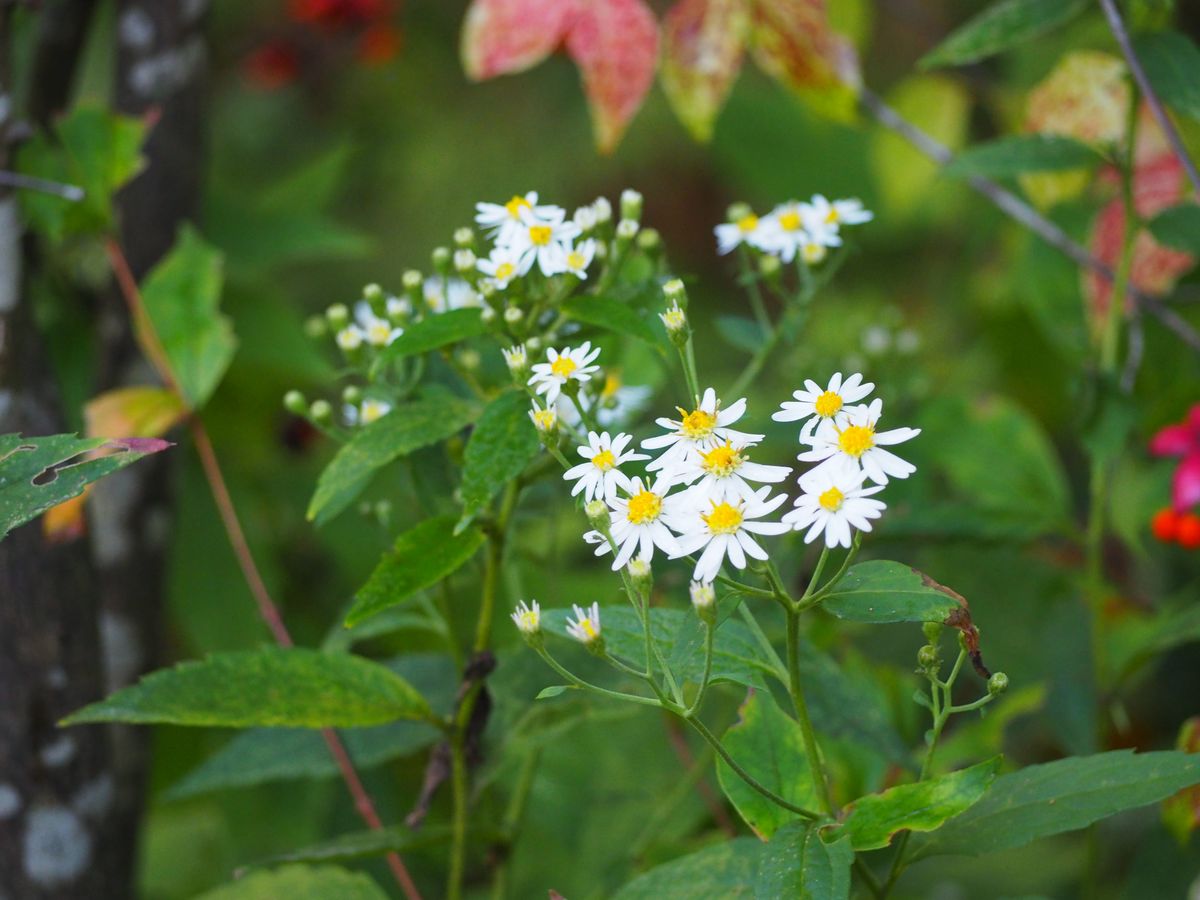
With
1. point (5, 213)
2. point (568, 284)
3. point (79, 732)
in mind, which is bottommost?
point (79, 732)

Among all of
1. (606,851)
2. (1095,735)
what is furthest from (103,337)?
(1095,735)

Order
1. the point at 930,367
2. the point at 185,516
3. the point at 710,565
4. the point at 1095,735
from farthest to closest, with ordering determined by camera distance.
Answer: the point at 930,367 → the point at 185,516 → the point at 1095,735 → the point at 710,565

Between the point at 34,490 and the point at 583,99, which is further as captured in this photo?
the point at 583,99

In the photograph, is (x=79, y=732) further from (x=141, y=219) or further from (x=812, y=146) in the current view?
(x=812, y=146)

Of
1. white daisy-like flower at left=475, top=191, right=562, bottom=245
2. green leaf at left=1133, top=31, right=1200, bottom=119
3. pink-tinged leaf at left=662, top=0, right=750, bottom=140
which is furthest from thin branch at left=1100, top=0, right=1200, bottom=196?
white daisy-like flower at left=475, top=191, right=562, bottom=245

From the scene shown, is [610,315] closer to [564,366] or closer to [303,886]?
[564,366]

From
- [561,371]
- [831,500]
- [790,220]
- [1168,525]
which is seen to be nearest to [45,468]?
[561,371]

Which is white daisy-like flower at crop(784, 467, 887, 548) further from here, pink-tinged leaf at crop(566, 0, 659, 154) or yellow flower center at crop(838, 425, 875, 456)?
pink-tinged leaf at crop(566, 0, 659, 154)
